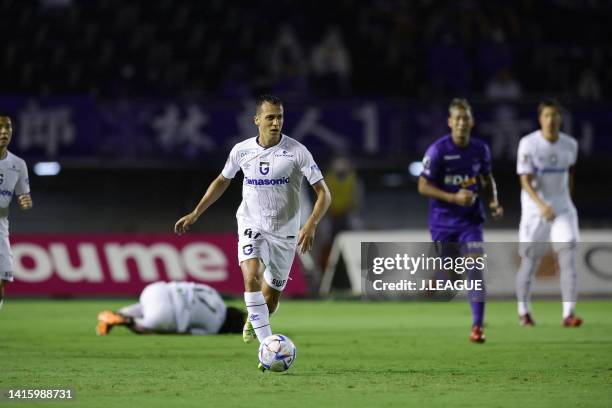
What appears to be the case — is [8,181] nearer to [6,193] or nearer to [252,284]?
[6,193]

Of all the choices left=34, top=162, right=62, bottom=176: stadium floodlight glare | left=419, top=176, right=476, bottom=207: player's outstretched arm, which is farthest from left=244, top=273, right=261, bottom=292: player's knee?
left=34, top=162, right=62, bottom=176: stadium floodlight glare

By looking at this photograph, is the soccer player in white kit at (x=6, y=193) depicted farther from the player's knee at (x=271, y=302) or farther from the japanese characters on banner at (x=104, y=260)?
the japanese characters on banner at (x=104, y=260)

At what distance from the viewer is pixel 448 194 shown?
11445 millimetres

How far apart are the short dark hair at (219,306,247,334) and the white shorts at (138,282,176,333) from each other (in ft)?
2.06

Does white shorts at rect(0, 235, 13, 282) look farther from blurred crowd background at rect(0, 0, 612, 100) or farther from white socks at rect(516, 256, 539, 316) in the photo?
blurred crowd background at rect(0, 0, 612, 100)

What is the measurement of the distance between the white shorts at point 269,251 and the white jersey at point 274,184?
5cm

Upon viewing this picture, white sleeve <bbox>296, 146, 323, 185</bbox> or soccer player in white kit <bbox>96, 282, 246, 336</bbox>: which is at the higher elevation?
white sleeve <bbox>296, 146, 323, 185</bbox>

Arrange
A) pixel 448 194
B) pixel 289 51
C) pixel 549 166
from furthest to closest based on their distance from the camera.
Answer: pixel 289 51
pixel 549 166
pixel 448 194

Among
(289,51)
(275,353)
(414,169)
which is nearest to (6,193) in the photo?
(275,353)

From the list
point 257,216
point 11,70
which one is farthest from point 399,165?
point 257,216

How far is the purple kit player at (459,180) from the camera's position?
1161 centimetres

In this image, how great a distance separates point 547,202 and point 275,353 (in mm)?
6402

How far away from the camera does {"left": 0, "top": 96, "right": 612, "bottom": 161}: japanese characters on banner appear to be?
22.0 metres

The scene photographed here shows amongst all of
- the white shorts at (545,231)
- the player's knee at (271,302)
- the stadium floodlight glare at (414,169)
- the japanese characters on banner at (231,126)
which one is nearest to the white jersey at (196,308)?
the player's knee at (271,302)
